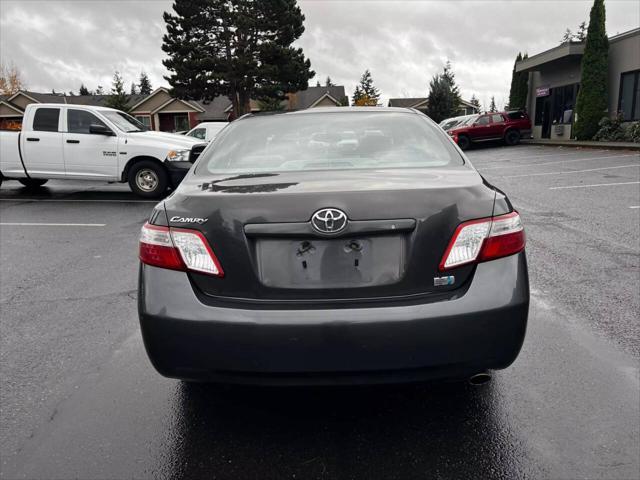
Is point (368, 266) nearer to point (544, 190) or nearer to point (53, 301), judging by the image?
point (53, 301)

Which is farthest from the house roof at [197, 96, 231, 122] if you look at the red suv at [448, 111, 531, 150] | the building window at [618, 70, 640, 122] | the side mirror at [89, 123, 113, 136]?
the side mirror at [89, 123, 113, 136]

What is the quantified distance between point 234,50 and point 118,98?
64.7 ft

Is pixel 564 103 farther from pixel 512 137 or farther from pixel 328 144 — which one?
pixel 328 144

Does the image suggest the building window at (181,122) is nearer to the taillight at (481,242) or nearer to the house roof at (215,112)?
the house roof at (215,112)

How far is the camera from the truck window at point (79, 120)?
10688 mm

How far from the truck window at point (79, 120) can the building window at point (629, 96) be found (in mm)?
21424

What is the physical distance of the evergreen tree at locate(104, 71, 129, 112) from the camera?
57.3 meters

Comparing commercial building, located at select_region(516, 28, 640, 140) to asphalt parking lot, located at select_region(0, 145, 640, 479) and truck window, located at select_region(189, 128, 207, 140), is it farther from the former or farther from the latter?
asphalt parking lot, located at select_region(0, 145, 640, 479)

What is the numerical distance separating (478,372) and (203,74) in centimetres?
4555

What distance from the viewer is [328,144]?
3.12 meters

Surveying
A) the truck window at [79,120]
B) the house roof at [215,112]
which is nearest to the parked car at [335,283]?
the truck window at [79,120]

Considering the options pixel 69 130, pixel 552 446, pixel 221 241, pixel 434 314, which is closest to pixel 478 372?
pixel 434 314

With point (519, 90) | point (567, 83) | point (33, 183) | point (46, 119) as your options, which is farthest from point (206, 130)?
point (519, 90)

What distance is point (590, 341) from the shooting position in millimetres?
3463
